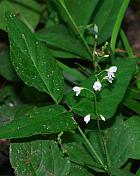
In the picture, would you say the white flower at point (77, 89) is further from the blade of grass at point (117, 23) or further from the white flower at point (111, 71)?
the blade of grass at point (117, 23)

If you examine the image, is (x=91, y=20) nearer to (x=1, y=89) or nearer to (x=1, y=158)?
(x=1, y=89)

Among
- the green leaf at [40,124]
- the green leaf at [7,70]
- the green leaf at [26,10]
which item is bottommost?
the green leaf at [40,124]

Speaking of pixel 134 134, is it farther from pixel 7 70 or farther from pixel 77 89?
pixel 7 70

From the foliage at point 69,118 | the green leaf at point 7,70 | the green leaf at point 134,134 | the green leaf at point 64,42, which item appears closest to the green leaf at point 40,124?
the foliage at point 69,118

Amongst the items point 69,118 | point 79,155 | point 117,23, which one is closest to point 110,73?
point 69,118

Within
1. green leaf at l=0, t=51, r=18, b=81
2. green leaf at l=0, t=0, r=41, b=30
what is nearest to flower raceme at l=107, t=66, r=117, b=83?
green leaf at l=0, t=51, r=18, b=81

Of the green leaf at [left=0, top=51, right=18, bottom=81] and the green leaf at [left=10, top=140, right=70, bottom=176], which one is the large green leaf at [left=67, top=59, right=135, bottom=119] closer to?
the green leaf at [left=10, top=140, right=70, bottom=176]
